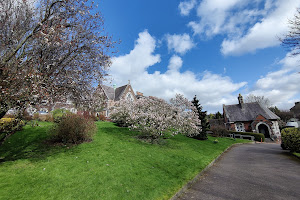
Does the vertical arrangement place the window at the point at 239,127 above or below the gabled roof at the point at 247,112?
below

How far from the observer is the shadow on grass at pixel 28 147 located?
26.1ft

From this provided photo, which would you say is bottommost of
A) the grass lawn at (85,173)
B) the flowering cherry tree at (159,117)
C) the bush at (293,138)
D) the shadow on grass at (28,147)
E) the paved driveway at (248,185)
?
the paved driveway at (248,185)

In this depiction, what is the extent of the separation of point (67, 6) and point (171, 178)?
34.3 feet

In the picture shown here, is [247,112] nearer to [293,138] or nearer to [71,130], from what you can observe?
[293,138]

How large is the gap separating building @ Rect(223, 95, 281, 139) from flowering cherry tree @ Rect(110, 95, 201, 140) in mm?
26473

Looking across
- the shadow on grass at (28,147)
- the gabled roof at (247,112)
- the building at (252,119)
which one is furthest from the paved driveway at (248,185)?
the gabled roof at (247,112)

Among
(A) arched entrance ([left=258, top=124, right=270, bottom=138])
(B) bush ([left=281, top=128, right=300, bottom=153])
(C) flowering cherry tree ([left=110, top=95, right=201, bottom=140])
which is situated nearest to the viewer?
(B) bush ([left=281, top=128, right=300, bottom=153])

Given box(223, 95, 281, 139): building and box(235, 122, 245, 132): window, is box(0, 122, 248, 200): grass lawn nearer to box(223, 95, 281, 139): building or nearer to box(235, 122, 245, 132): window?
box(223, 95, 281, 139): building

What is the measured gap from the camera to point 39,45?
6.95m

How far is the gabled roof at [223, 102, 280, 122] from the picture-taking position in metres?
35.8

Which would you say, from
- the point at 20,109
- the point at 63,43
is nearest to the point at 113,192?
the point at 20,109

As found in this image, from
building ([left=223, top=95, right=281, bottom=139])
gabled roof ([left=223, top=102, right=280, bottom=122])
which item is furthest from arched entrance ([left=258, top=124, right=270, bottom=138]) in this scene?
gabled roof ([left=223, top=102, right=280, bottom=122])

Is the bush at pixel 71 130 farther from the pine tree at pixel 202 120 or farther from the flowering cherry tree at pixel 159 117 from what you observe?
the pine tree at pixel 202 120

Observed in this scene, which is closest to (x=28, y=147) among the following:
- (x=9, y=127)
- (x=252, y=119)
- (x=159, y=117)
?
(x=9, y=127)
